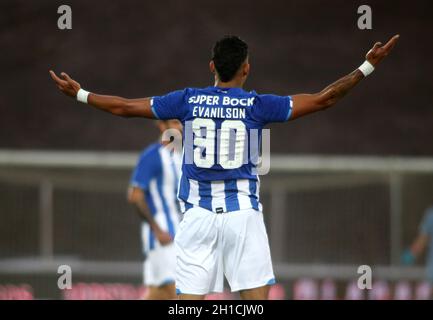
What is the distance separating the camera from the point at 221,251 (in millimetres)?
6527

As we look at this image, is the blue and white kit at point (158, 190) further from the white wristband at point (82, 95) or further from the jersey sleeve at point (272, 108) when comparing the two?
the jersey sleeve at point (272, 108)

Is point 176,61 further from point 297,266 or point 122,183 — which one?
point 297,266

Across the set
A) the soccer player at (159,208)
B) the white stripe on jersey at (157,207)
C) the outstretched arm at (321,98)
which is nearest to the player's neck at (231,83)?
the outstretched arm at (321,98)

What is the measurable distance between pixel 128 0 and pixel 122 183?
323 inches

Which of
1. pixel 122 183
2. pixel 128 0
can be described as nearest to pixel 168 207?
pixel 122 183

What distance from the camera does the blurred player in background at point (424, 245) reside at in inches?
535

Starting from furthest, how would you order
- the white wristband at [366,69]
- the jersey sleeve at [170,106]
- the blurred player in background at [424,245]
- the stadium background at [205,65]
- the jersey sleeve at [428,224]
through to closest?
the stadium background at [205,65], the jersey sleeve at [428,224], the blurred player in background at [424,245], the white wristband at [366,69], the jersey sleeve at [170,106]

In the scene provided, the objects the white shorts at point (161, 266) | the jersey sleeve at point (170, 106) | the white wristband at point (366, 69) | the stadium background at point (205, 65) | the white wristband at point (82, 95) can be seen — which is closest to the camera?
the jersey sleeve at point (170, 106)

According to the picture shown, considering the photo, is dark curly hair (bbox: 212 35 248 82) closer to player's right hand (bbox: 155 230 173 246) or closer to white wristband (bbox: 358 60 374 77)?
white wristband (bbox: 358 60 374 77)

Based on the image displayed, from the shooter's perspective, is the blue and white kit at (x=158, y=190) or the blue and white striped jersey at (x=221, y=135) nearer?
the blue and white striped jersey at (x=221, y=135)

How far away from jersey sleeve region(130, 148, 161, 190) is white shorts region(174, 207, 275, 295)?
3462 millimetres

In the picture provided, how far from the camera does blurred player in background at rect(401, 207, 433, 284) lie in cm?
1359

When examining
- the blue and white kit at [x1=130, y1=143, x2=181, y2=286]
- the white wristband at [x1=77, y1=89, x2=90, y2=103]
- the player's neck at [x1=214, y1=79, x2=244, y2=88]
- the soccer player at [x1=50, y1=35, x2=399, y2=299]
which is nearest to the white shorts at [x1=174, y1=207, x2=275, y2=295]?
the soccer player at [x1=50, y1=35, x2=399, y2=299]
